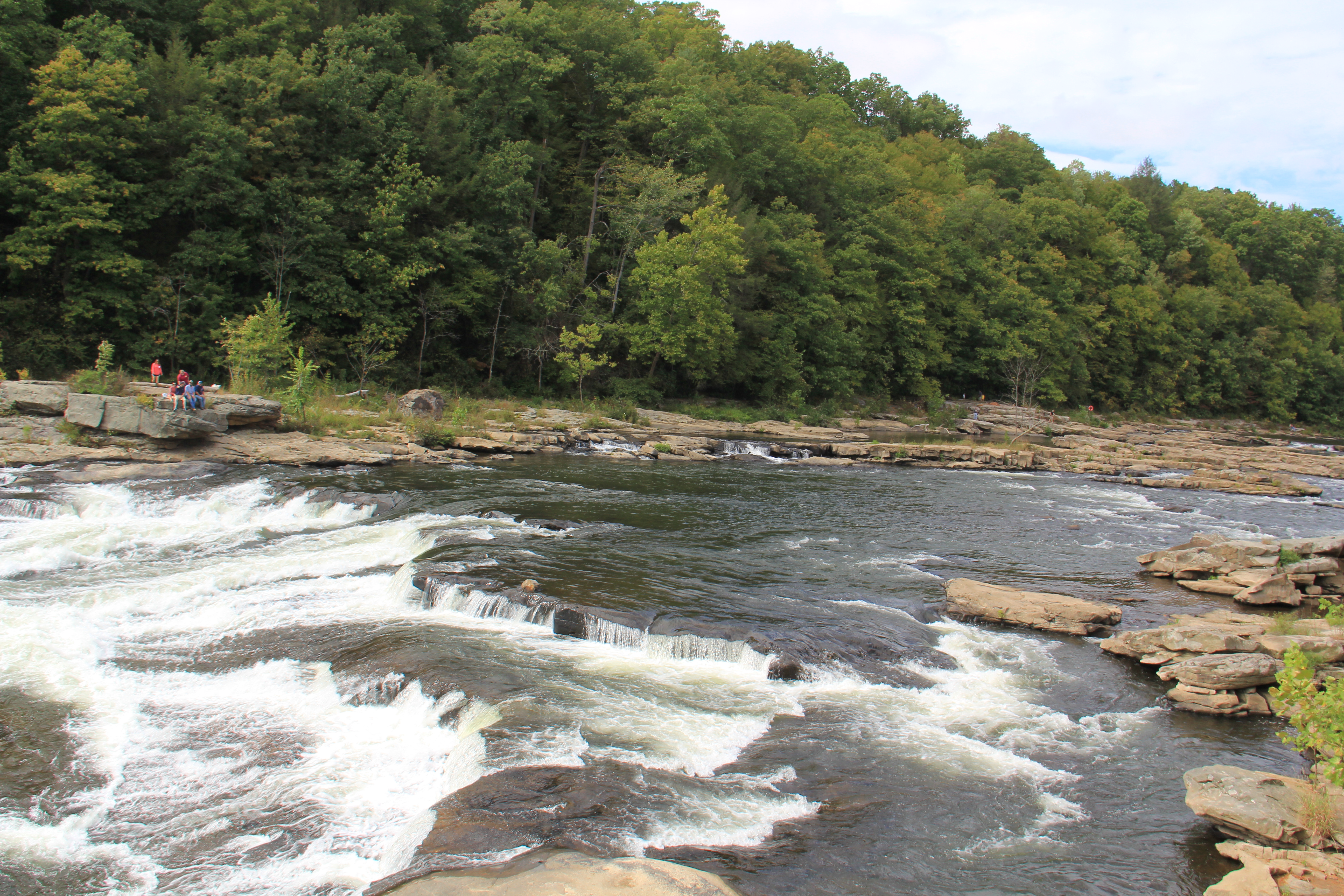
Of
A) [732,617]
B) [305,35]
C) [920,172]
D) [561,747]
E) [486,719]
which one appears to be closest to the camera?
[561,747]

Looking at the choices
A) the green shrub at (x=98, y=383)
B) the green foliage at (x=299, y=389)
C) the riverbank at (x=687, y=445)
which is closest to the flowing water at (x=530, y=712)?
the riverbank at (x=687, y=445)

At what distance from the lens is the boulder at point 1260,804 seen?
6.54 meters

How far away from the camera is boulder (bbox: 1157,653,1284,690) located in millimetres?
10055

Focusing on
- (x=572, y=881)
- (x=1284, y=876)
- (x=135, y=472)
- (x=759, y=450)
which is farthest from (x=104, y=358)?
(x=1284, y=876)

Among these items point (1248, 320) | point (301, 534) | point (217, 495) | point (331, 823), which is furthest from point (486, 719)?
point (1248, 320)

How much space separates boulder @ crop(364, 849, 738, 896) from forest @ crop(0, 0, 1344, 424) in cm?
2672

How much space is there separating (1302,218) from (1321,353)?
21.9 meters

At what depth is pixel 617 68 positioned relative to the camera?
45.3 metres

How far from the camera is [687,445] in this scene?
3231 cm

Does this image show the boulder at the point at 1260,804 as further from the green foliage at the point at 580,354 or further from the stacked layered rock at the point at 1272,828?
the green foliage at the point at 580,354

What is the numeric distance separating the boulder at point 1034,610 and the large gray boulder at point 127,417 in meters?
20.3

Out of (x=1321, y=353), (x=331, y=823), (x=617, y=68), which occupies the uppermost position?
(x=617, y=68)

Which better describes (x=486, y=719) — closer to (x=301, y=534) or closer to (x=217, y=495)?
(x=301, y=534)

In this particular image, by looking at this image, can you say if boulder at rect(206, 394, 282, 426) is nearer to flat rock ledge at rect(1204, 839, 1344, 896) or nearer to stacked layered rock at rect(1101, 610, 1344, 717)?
stacked layered rock at rect(1101, 610, 1344, 717)
